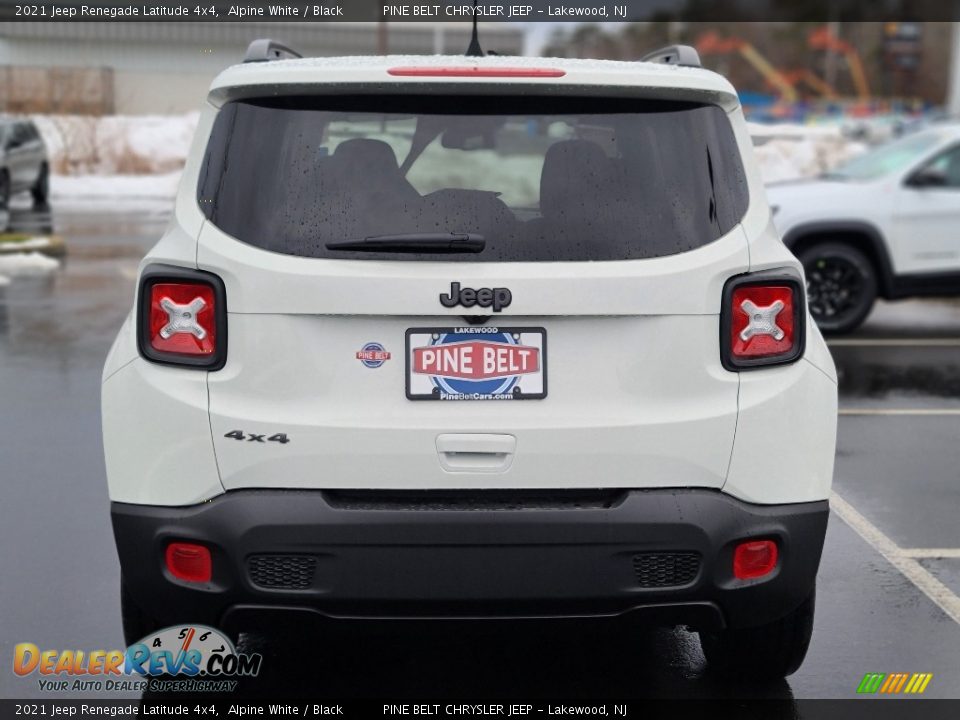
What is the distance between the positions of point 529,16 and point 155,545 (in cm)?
796

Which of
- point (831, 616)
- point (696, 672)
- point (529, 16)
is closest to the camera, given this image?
point (696, 672)

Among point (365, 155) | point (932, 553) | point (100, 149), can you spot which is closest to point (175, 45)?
point (100, 149)

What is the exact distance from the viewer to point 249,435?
11.6 ft

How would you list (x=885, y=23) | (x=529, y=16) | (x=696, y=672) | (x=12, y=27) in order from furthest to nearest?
(x=885, y=23) → (x=12, y=27) → (x=529, y=16) → (x=696, y=672)

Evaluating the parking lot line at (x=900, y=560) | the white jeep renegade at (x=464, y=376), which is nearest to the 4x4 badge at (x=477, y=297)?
the white jeep renegade at (x=464, y=376)

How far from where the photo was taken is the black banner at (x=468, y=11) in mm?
10680

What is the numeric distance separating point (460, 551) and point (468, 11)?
24.9 feet

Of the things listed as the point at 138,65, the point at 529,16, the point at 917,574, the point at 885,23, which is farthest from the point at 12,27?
the point at 885,23

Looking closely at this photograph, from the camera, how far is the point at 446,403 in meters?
3.56

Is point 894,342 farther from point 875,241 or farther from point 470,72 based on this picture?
point 470,72

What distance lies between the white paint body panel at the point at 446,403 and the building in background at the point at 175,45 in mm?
46809

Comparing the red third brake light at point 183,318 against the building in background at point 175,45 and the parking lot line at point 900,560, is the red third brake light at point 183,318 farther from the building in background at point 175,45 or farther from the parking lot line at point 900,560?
the building in background at point 175,45

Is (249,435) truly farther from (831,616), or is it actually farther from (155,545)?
(831,616)

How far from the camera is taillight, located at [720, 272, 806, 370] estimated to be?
364 cm
